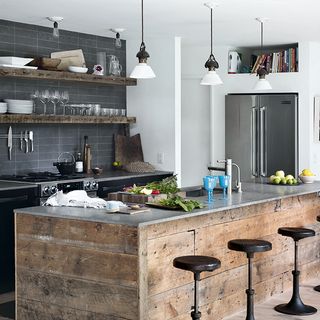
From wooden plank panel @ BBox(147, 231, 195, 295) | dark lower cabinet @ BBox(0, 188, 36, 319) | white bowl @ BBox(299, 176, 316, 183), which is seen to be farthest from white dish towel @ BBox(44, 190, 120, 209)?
white bowl @ BBox(299, 176, 316, 183)

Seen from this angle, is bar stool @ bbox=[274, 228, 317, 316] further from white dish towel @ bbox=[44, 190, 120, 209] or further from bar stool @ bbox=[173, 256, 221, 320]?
white dish towel @ bbox=[44, 190, 120, 209]

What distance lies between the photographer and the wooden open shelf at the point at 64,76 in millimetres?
6609

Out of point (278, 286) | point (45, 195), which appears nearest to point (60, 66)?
point (45, 195)

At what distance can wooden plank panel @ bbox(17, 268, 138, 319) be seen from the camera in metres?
4.38

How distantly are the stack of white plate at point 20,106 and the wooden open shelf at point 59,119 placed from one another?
0.10m

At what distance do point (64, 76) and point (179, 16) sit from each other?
137 cm

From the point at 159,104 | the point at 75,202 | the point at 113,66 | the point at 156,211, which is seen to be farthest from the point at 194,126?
the point at 156,211

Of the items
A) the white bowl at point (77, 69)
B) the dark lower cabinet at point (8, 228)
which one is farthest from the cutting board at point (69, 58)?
the dark lower cabinet at point (8, 228)

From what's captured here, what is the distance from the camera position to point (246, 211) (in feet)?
18.2

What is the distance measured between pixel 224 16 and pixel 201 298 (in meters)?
2.91

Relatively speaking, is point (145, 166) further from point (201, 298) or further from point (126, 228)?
point (126, 228)

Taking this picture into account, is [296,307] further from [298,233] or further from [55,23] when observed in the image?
[55,23]

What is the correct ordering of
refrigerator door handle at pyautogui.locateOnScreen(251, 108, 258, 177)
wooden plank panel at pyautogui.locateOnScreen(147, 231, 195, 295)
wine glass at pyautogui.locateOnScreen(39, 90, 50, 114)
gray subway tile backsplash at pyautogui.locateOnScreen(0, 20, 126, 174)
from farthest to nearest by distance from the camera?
1. refrigerator door handle at pyautogui.locateOnScreen(251, 108, 258, 177)
2. wine glass at pyautogui.locateOnScreen(39, 90, 50, 114)
3. gray subway tile backsplash at pyautogui.locateOnScreen(0, 20, 126, 174)
4. wooden plank panel at pyautogui.locateOnScreen(147, 231, 195, 295)

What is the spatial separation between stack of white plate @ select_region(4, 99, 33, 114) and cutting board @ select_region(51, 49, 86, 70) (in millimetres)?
611
